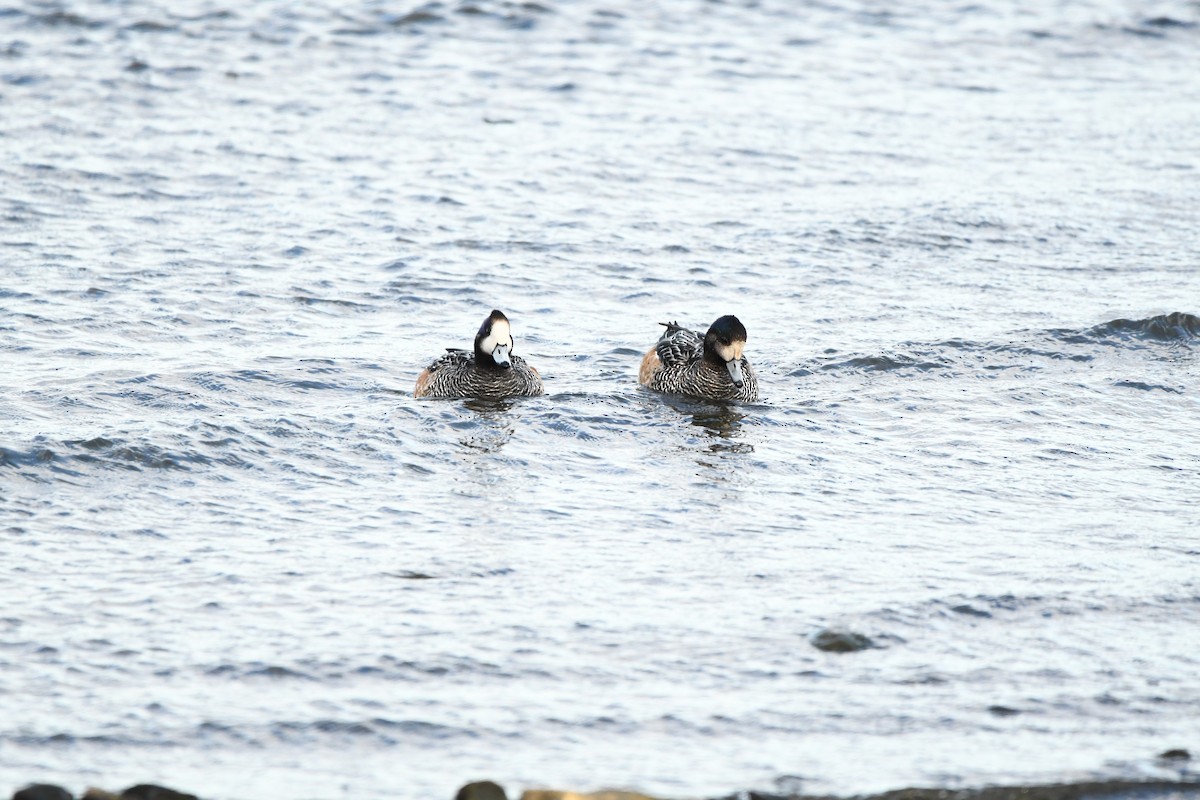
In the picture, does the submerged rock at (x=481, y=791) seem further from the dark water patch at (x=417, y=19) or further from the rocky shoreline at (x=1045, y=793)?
the dark water patch at (x=417, y=19)

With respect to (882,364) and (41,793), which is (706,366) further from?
(41,793)

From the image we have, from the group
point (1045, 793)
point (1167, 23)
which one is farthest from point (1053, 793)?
point (1167, 23)

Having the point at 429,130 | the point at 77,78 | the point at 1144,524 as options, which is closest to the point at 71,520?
the point at 1144,524

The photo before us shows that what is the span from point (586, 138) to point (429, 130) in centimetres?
197

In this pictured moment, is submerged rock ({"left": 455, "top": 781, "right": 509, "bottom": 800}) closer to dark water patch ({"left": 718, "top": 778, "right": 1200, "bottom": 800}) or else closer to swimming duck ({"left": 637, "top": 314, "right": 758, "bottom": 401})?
dark water patch ({"left": 718, "top": 778, "right": 1200, "bottom": 800})

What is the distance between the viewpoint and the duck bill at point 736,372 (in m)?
12.2

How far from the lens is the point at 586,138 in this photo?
19578 millimetres

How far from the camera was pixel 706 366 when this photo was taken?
12508mm

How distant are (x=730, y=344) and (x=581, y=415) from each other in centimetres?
132

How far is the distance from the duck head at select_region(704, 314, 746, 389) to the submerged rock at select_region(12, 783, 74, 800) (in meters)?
7.27

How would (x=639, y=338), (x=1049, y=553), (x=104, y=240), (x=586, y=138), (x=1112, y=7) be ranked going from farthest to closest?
(x=1112, y=7) → (x=586, y=138) → (x=104, y=240) → (x=639, y=338) → (x=1049, y=553)

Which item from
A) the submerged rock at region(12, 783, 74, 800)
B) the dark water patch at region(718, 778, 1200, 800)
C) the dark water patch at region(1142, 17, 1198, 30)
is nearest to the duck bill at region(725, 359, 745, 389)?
the dark water patch at region(718, 778, 1200, 800)

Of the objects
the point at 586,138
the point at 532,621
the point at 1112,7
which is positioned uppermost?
the point at 1112,7

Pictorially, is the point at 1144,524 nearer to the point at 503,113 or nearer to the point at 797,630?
the point at 797,630
